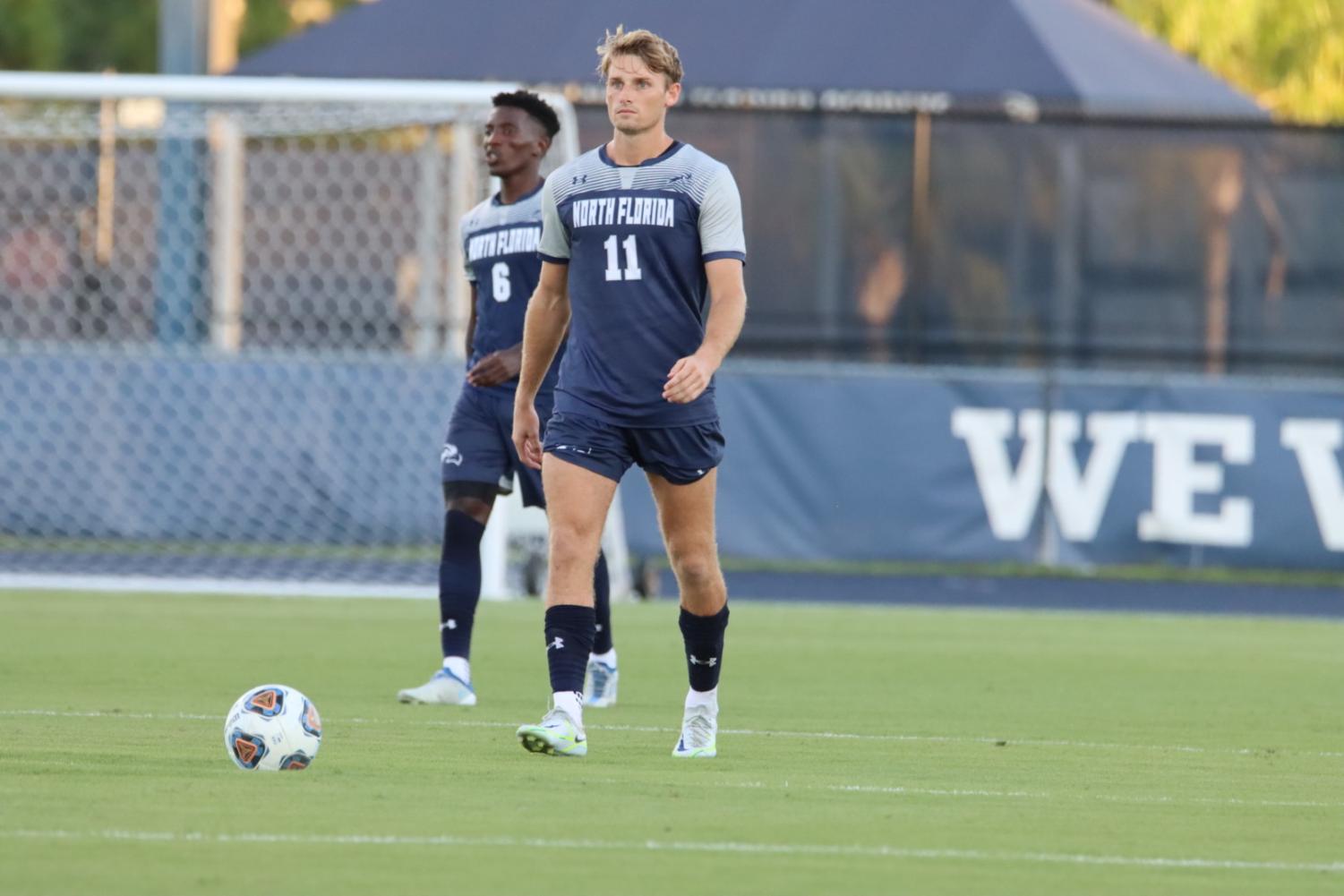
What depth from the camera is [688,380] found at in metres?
7.34

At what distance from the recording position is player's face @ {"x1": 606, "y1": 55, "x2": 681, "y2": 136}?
7.54 m

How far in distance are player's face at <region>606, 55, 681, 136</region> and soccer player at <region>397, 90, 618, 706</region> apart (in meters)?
2.10

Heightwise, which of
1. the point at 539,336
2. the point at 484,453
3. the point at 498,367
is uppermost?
the point at 539,336

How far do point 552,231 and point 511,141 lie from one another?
6.34 feet

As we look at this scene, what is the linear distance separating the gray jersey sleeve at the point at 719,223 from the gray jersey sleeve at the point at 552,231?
1.58ft

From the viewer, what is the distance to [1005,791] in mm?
7281

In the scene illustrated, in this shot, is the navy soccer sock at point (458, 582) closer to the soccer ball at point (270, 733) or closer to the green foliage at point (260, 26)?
the soccer ball at point (270, 733)

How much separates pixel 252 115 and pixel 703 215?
11945 mm

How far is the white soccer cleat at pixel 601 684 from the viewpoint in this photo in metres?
9.62

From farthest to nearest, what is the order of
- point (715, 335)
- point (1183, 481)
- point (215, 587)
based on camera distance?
point (1183, 481), point (215, 587), point (715, 335)

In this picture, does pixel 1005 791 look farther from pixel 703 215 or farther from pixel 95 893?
pixel 95 893

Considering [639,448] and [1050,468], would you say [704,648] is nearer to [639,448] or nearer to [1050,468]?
[639,448]

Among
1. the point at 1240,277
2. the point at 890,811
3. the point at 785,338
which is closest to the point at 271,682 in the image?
the point at 890,811

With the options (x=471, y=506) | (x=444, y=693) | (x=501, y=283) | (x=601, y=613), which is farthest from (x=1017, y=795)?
(x=501, y=283)
